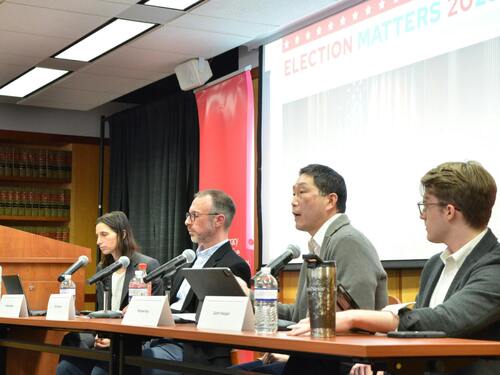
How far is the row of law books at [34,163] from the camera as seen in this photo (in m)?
8.44

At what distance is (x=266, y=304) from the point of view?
7.68 ft

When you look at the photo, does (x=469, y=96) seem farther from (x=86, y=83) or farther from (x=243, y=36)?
(x=86, y=83)

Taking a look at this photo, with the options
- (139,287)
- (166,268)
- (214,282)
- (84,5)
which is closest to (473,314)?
(214,282)

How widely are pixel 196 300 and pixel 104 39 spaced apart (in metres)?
2.72

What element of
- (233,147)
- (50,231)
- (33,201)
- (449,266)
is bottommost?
(449,266)

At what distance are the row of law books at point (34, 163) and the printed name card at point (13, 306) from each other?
4584 millimetres

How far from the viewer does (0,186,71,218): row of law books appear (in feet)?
27.5

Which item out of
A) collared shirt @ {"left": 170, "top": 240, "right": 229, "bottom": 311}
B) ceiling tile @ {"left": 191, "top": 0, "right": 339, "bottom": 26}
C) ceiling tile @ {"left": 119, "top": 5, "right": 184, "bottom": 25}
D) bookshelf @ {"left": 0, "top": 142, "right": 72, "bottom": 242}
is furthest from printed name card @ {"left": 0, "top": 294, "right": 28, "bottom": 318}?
bookshelf @ {"left": 0, "top": 142, "right": 72, "bottom": 242}

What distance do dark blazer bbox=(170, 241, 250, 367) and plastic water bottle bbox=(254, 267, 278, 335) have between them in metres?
0.44

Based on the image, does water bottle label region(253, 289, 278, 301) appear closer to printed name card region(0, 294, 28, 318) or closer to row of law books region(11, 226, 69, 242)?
printed name card region(0, 294, 28, 318)

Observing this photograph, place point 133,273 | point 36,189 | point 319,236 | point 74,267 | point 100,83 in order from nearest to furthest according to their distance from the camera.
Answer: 1. point 319,236
2. point 74,267
3. point 133,273
4. point 100,83
5. point 36,189

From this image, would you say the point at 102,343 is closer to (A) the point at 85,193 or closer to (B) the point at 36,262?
(B) the point at 36,262

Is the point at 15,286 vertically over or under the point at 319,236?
under

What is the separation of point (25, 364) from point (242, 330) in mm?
2225
